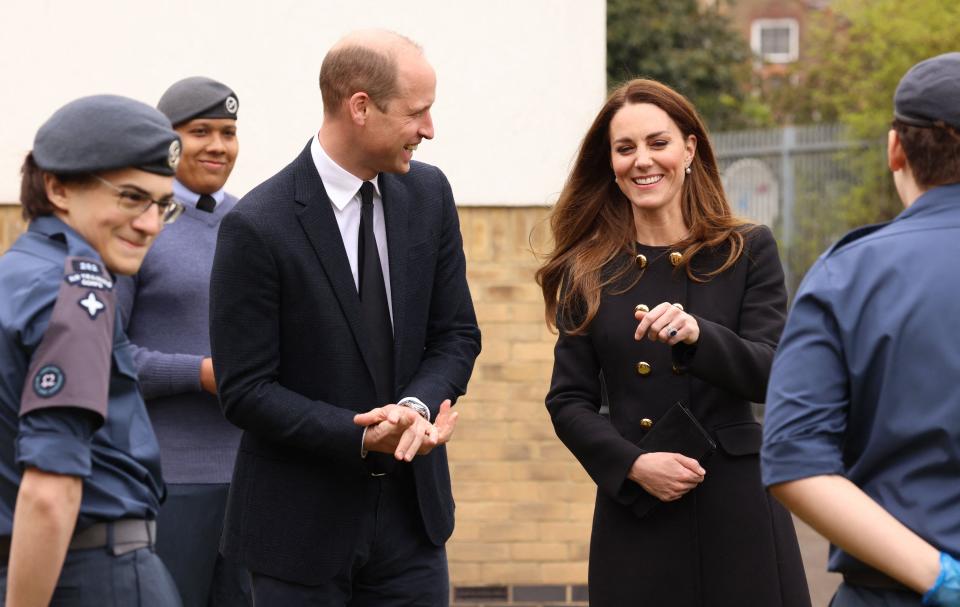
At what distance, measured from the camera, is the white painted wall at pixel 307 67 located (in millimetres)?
6246

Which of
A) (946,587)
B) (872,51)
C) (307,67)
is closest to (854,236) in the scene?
(946,587)

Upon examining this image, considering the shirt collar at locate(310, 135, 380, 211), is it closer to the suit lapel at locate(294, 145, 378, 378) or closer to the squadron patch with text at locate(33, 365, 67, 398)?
the suit lapel at locate(294, 145, 378, 378)

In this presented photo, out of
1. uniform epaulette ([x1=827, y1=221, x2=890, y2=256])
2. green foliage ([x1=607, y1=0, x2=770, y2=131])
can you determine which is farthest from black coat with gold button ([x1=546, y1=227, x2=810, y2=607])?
green foliage ([x1=607, y1=0, x2=770, y2=131])

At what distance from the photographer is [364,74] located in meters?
3.75

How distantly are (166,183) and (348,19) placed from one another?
3430 mm

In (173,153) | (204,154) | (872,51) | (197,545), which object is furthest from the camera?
(872,51)

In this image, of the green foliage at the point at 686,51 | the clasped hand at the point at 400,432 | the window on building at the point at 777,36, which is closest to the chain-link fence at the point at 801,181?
the green foliage at the point at 686,51

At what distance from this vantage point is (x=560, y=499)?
6.40 m

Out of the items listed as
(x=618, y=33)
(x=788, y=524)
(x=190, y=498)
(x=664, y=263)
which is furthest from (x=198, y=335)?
(x=618, y=33)

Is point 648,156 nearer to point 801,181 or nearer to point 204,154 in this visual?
point 204,154

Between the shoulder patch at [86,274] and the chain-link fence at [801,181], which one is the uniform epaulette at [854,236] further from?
the chain-link fence at [801,181]

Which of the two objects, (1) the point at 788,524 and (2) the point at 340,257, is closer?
(2) the point at 340,257

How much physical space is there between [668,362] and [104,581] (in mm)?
1687

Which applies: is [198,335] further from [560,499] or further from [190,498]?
[560,499]
